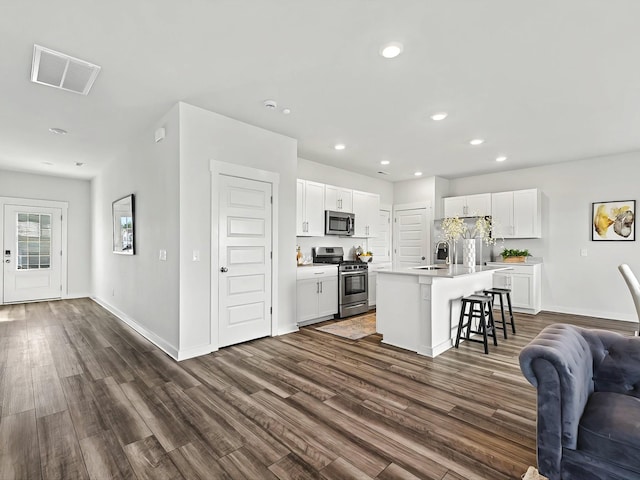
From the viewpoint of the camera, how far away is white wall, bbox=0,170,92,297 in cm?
711

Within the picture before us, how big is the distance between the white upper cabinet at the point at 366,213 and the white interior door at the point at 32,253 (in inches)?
259

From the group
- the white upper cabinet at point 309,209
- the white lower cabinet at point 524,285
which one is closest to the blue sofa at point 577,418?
the white upper cabinet at point 309,209

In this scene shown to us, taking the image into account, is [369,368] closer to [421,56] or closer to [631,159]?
[421,56]

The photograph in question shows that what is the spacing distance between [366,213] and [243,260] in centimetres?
340

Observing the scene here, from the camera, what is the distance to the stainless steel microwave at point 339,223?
5938 mm

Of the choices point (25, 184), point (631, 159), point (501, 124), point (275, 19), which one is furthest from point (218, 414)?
point (25, 184)

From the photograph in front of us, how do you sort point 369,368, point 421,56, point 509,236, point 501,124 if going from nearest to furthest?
point 421,56 → point 369,368 → point 501,124 → point 509,236

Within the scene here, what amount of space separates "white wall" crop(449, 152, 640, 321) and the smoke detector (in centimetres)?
522

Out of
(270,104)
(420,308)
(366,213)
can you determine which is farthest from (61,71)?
(366,213)

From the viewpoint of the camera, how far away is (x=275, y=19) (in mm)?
2199

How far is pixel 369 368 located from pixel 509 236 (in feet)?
14.8

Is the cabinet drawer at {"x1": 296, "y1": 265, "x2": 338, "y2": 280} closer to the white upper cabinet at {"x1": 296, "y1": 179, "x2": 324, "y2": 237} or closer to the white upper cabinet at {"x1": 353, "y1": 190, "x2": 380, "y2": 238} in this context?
the white upper cabinet at {"x1": 296, "y1": 179, "x2": 324, "y2": 237}

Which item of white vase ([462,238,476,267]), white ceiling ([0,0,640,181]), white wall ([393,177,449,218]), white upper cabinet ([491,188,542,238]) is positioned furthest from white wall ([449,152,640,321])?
white vase ([462,238,476,267])

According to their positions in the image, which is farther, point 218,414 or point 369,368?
point 369,368
